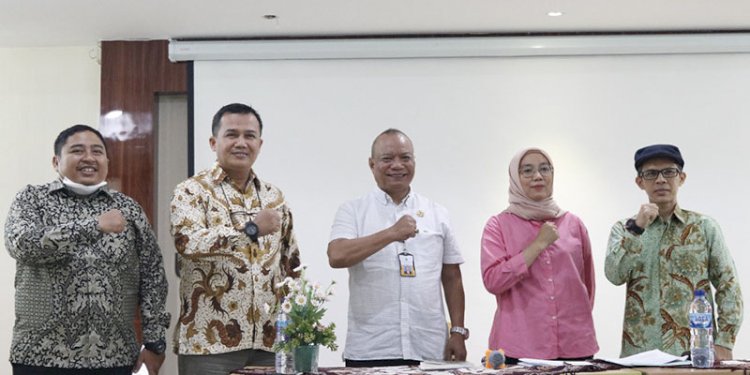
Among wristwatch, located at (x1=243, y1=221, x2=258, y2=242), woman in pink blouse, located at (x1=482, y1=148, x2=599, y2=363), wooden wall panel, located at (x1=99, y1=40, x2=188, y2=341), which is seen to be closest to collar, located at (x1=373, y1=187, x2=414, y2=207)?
woman in pink blouse, located at (x1=482, y1=148, x2=599, y2=363)

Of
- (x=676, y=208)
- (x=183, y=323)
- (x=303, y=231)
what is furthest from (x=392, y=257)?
(x=303, y=231)

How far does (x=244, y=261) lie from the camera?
3.57 meters

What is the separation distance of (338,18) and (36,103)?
7.36ft

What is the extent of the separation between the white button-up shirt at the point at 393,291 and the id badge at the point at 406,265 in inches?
0.5

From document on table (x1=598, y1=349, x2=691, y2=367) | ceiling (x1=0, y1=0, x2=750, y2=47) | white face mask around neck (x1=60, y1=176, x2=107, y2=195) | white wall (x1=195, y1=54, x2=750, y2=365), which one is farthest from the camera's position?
white wall (x1=195, y1=54, x2=750, y2=365)

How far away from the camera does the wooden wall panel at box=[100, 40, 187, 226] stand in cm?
643

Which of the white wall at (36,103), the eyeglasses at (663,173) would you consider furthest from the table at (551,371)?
the white wall at (36,103)

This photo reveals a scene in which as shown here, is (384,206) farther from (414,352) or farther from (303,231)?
(303,231)

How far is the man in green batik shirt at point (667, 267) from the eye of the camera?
12.1ft

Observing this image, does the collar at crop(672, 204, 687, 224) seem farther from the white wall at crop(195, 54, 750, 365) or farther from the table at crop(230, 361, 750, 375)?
the white wall at crop(195, 54, 750, 365)

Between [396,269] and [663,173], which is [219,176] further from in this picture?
[663,173]

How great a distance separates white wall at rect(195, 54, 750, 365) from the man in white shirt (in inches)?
95.5

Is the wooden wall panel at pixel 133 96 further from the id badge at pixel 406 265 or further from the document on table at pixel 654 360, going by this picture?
the document on table at pixel 654 360

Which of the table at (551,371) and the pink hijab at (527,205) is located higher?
the pink hijab at (527,205)
